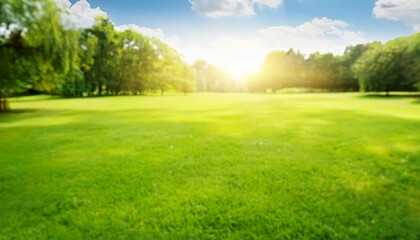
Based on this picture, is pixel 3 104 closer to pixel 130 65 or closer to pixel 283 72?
pixel 130 65

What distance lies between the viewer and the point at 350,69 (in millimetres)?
82375

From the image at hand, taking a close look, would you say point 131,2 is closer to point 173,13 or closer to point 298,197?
point 173,13

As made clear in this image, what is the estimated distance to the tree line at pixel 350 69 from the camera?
5025 centimetres

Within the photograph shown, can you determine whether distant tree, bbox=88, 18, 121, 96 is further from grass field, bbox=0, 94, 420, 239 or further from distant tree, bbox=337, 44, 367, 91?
distant tree, bbox=337, 44, 367, 91

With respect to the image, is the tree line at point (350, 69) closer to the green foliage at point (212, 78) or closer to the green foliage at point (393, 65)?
the green foliage at point (393, 65)

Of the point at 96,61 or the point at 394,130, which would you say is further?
the point at 96,61

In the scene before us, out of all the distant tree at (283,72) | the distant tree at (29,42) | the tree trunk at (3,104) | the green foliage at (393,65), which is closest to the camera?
the distant tree at (29,42)

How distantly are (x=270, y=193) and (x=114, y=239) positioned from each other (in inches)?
142

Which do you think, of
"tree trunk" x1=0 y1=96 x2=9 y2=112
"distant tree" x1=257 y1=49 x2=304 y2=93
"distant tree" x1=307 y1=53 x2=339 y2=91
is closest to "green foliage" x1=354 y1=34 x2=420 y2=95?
"distant tree" x1=307 y1=53 x2=339 y2=91

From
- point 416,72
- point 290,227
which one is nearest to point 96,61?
point 416,72

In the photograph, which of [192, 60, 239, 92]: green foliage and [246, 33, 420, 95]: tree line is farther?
[192, 60, 239, 92]: green foliage

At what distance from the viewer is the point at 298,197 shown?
664cm

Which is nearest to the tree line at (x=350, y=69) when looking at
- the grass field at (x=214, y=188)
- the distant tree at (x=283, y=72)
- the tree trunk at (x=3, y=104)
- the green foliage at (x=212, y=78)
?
the distant tree at (x=283, y=72)

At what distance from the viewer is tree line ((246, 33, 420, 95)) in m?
50.2
